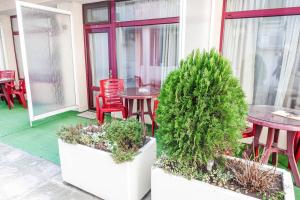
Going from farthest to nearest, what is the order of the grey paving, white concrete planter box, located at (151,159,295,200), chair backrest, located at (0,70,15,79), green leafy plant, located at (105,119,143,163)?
chair backrest, located at (0,70,15,79) → the grey paving → green leafy plant, located at (105,119,143,163) → white concrete planter box, located at (151,159,295,200)

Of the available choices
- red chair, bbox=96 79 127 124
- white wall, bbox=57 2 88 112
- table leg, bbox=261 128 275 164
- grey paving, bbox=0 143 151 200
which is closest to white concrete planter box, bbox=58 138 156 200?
grey paving, bbox=0 143 151 200

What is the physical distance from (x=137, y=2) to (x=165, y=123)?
3207 millimetres

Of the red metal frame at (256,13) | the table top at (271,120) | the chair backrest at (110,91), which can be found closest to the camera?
the table top at (271,120)

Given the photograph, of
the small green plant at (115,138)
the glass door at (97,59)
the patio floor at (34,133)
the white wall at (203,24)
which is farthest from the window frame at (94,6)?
the small green plant at (115,138)

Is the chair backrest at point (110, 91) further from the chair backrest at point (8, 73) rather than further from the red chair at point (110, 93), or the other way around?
the chair backrest at point (8, 73)

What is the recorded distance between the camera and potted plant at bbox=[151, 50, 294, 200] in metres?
1.44

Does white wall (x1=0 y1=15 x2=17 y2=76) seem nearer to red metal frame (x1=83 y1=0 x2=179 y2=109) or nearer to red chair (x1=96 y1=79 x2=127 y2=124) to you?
red metal frame (x1=83 y1=0 x2=179 y2=109)

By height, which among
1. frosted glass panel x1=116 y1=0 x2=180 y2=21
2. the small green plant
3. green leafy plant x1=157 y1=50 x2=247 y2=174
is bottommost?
the small green plant

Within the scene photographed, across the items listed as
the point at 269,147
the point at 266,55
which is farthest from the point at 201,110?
the point at 266,55

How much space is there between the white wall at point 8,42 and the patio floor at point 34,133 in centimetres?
198

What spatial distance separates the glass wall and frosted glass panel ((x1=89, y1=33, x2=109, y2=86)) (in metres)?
0.42

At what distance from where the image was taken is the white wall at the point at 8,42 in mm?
6281

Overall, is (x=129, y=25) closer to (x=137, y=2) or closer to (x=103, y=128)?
(x=137, y=2)

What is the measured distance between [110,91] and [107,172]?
2.24 meters
